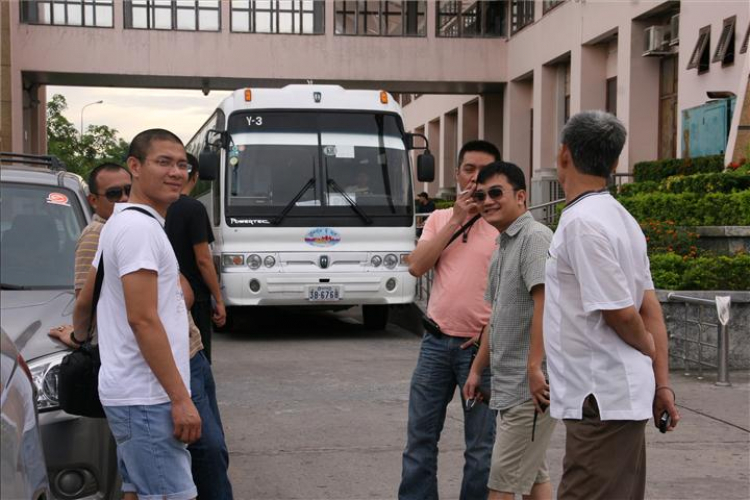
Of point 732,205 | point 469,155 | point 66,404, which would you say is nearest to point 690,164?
point 732,205

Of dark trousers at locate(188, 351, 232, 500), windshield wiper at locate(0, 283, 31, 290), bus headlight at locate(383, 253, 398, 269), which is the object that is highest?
windshield wiper at locate(0, 283, 31, 290)

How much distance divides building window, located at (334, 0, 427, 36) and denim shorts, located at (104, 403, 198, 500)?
3131cm

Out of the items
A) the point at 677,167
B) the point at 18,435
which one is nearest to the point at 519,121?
the point at 677,167

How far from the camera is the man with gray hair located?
3395mm

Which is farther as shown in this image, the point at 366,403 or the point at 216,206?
the point at 216,206

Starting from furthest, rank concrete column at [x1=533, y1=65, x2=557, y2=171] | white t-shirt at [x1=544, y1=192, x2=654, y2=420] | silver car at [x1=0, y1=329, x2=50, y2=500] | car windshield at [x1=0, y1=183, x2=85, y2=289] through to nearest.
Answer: concrete column at [x1=533, y1=65, x2=557, y2=171] < car windshield at [x1=0, y1=183, x2=85, y2=289] < white t-shirt at [x1=544, y1=192, x2=654, y2=420] < silver car at [x1=0, y1=329, x2=50, y2=500]

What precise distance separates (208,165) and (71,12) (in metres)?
21.4

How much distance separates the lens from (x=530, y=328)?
14.6ft

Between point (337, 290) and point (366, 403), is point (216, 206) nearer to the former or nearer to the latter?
point (337, 290)

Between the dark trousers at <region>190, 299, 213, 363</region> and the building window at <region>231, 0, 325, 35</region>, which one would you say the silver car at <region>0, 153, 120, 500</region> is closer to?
the dark trousers at <region>190, 299, 213, 363</region>

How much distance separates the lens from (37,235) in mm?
6094

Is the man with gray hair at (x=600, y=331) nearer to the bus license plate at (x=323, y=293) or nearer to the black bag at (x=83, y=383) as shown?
the black bag at (x=83, y=383)

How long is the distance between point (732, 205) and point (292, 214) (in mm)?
5505

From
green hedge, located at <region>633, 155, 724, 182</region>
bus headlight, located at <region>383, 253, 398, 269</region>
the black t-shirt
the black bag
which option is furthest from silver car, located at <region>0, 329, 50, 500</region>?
green hedge, located at <region>633, 155, 724, 182</region>
